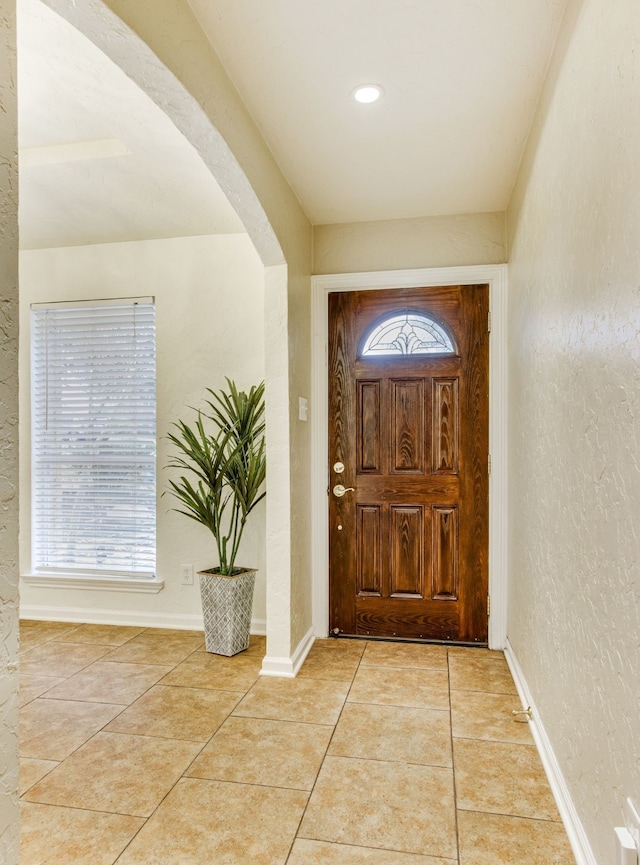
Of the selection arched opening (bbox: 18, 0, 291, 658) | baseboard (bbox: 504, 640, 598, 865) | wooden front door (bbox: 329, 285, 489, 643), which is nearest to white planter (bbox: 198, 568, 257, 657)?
arched opening (bbox: 18, 0, 291, 658)

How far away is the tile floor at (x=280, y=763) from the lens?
1.63 metres

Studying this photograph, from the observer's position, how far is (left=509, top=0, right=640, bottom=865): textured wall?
1173 millimetres

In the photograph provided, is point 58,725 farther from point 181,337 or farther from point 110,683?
point 181,337

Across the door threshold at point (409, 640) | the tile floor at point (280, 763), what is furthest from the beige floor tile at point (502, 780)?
the door threshold at point (409, 640)

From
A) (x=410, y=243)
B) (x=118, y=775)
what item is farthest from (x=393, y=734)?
(x=410, y=243)

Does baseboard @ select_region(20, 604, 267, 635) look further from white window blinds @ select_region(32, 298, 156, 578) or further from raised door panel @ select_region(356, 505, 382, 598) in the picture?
raised door panel @ select_region(356, 505, 382, 598)

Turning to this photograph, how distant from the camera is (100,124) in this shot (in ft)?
7.96

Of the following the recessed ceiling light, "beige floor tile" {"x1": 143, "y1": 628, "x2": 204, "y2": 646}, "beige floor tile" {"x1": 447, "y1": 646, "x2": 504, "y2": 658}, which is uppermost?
the recessed ceiling light

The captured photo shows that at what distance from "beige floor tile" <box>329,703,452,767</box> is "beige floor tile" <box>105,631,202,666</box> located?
1.09 m

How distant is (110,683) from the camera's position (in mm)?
2738

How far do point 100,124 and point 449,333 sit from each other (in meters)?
2.05

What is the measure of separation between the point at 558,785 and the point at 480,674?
101cm

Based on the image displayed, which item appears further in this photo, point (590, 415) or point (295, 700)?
point (295, 700)

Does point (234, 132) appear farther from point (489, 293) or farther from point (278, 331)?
point (489, 293)
